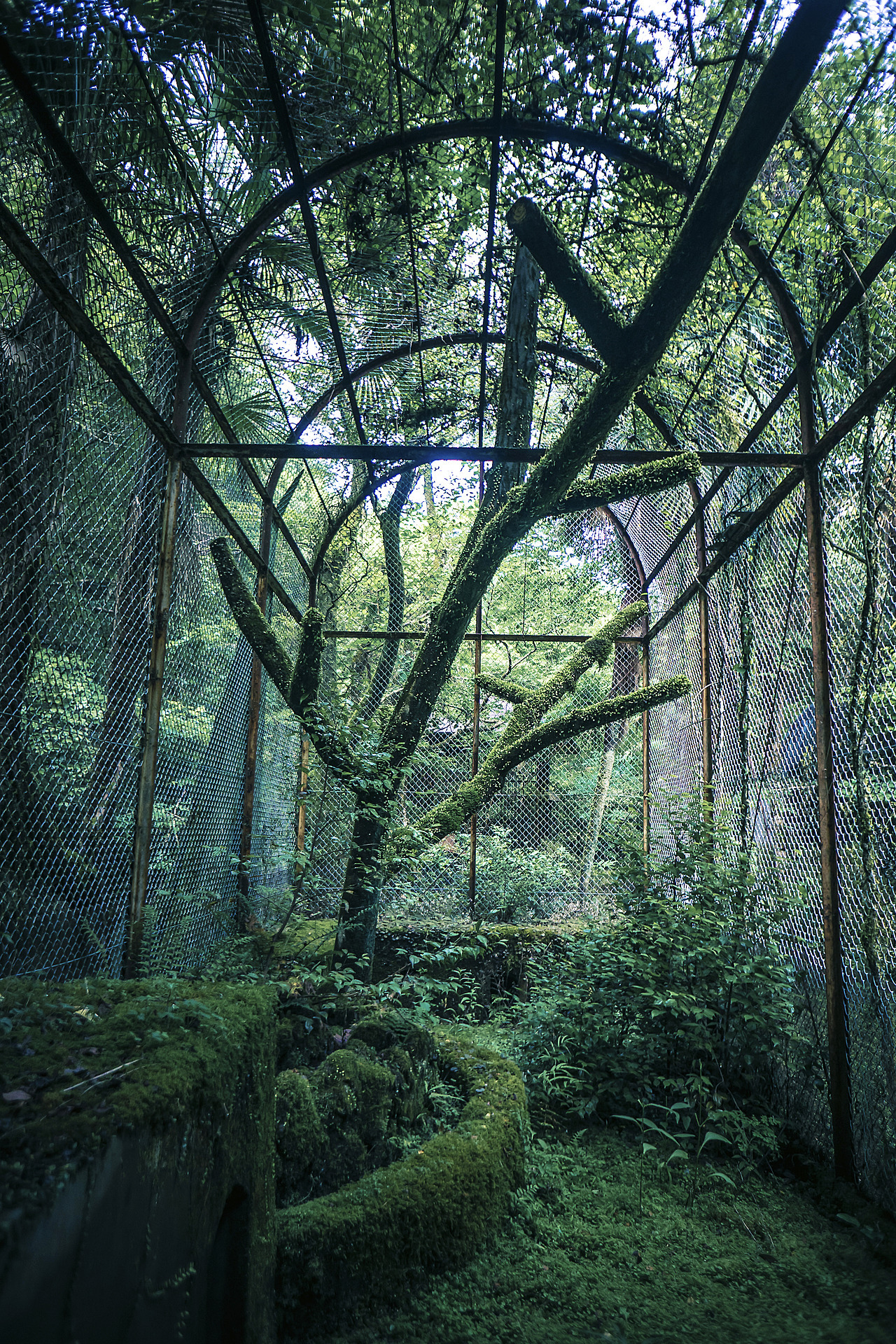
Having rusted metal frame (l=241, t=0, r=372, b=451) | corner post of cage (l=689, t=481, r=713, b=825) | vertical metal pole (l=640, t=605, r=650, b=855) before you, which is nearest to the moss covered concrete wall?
rusted metal frame (l=241, t=0, r=372, b=451)

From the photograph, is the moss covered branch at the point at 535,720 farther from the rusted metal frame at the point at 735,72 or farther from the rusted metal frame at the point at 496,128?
the rusted metal frame at the point at 735,72

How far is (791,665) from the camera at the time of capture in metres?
4.16

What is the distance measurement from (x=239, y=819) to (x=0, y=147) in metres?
4.13

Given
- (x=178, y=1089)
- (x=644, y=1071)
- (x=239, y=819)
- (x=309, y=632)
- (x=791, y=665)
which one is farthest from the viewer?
(x=239, y=819)

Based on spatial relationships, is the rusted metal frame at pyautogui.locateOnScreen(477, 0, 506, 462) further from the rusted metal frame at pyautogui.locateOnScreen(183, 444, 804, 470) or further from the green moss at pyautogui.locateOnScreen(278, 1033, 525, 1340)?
the green moss at pyautogui.locateOnScreen(278, 1033, 525, 1340)

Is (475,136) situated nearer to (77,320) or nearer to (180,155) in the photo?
(180,155)

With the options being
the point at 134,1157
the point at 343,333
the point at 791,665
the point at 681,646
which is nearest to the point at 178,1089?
the point at 134,1157

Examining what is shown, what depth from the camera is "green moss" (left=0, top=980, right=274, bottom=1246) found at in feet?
3.35

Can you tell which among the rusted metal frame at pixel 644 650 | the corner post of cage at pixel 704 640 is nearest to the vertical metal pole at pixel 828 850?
the corner post of cage at pixel 704 640

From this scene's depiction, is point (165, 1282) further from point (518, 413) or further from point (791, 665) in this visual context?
point (518, 413)

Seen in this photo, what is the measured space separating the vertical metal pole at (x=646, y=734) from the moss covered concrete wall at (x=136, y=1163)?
223 inches

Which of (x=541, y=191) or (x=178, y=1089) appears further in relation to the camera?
(x=541, y=191)

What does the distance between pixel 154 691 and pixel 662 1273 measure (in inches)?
128

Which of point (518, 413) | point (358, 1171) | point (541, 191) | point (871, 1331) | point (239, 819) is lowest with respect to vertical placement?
point (871, 1331)
